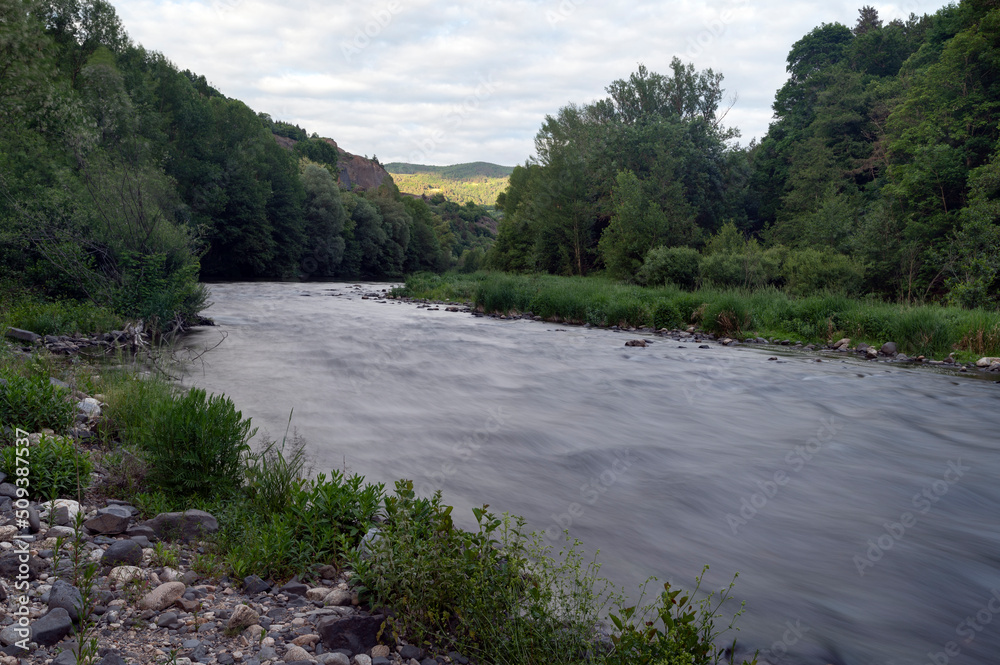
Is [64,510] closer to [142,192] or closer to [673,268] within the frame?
[142,192]

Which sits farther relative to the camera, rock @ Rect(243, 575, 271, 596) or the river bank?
the river bank

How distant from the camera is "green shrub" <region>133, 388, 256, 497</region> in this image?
5352 mm

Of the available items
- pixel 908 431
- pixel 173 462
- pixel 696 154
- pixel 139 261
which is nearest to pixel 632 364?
pixel 908 431

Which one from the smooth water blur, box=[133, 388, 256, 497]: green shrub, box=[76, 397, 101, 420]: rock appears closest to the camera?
the smooth water blur

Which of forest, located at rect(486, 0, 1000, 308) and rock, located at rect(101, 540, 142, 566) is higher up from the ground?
forest, located at rect(486, 0, 1000, 308)

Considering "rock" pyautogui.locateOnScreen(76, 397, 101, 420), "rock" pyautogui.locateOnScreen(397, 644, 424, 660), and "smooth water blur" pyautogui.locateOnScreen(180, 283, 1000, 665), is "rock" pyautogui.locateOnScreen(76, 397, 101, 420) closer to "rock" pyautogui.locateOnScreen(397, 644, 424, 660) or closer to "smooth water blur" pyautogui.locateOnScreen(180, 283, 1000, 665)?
"smooth water blur" pyautogui.locateOnScreen(180, 283, 1000, 665)

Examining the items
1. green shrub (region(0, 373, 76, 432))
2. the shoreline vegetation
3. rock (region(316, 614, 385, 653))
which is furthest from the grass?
green shrub (region(0, 373, 76, 432))

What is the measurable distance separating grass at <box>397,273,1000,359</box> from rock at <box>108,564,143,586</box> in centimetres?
1809

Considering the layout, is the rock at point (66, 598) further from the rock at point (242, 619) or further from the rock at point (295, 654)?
the rock at point (295, 654)

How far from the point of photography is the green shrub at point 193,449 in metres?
5.35

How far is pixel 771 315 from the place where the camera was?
794 inches

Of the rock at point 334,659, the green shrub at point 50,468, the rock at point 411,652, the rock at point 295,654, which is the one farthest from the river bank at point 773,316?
the green shrub at point 50,468

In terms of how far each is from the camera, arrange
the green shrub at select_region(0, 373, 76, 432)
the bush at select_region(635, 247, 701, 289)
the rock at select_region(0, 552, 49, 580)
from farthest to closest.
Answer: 1. the bush at select_region(635, 247, 701, 289)
2. the green shrub at select_region(0, 373, 76, 432)
3. the rock at select_region(0, 552, 49, 580)

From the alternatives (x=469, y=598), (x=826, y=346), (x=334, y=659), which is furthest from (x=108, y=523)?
(x=826, y=346)
